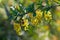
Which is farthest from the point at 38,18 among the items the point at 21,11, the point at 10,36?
the point at 10,36

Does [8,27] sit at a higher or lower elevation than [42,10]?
lower

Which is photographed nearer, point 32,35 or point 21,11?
point 21,11

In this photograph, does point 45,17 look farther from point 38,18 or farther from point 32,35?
point 32,35

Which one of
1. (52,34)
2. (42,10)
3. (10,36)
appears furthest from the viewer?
(52,34)

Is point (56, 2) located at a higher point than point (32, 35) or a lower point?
higher

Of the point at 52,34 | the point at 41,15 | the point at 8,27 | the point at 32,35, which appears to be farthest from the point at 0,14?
the point at 41,15

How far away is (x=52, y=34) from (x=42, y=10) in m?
1.81

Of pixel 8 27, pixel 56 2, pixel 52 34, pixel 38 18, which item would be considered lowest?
pixel 52 34

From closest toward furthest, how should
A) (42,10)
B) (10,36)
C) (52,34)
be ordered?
(42,10) → (10,36) → (52,34)

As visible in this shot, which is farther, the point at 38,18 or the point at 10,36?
the point at 10,36

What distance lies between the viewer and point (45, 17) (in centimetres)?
172

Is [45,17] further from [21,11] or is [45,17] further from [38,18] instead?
[21,11]

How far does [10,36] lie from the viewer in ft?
10.3

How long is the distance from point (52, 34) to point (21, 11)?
1829 mm
